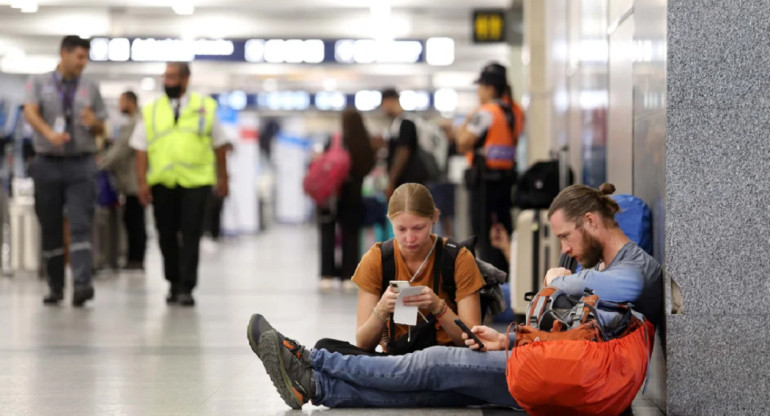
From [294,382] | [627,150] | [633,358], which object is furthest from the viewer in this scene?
[627,150]

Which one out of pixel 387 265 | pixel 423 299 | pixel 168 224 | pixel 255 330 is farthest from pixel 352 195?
pixel 423 299

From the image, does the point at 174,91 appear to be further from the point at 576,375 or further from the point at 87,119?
the point at 576,375

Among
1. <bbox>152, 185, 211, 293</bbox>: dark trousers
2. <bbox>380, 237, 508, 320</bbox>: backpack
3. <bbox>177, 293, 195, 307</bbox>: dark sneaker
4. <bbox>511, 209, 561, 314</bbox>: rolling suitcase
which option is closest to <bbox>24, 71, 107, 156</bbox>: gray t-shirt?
<bbox>152, 185, 211, 293</bbox>: dark trousers

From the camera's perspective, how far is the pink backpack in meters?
11.8

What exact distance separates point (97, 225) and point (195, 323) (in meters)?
5.62

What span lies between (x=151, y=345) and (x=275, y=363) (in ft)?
8.77

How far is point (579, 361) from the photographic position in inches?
167

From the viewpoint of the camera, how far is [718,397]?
452 cm

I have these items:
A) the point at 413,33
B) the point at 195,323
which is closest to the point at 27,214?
the point at 195,323

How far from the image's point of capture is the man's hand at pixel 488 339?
4.70 meters

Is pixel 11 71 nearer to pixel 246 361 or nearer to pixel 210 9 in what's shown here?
pixel 210 9

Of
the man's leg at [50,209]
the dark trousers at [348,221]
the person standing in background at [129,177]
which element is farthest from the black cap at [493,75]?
the person standing in background at [129,177]

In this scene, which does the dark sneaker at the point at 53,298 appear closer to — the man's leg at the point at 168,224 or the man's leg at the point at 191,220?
the man's leg at the point at 168,224

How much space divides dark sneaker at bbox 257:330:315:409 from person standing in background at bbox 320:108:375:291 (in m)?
7.00
